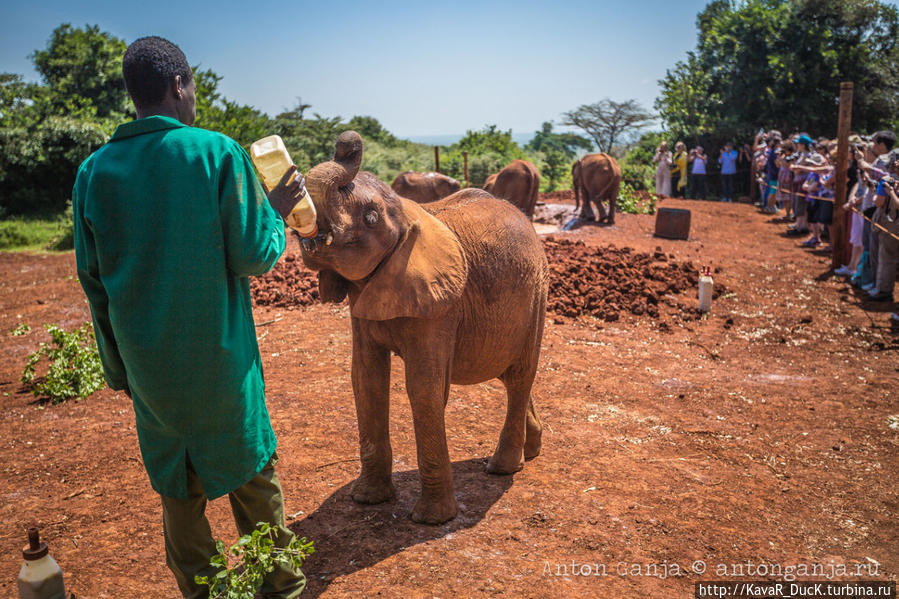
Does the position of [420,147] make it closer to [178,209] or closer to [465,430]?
[465,430]

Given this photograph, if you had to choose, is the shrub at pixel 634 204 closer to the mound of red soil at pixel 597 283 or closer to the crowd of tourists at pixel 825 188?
the crowd of tourists at pixel 825 188

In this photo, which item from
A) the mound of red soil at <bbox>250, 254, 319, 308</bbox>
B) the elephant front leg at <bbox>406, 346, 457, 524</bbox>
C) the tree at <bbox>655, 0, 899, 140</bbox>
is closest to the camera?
the elephant front leg at <bbox>406, 346, 457, 524</bbox>

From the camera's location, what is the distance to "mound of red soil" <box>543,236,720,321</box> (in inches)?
365

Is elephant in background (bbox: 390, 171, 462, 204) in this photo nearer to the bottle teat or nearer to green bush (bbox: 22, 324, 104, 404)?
green bush (bbox: 22, 324, 104, 404)

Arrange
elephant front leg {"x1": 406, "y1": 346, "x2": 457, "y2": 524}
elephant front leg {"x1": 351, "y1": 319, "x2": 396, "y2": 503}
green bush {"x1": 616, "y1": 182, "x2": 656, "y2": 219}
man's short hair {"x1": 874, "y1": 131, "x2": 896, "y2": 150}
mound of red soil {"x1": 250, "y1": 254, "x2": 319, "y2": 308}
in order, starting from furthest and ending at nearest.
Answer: green bush {"x1": 616, "y1": 182, "x2": 656, "y2": 219} → man's short hair {"x1": 874, "y1": 131, "x2": 896, "y2": 150} → mound of red soil {"x1": 250, "y1": 254, "x2": 319, "y2": 308} → elephant front leg {"x1": 351, "y1": 319, "x2": 396, "y2": 503} → elephant front leg {"x1": 406, "y1": 346, "x2": 457, "y2": 524}

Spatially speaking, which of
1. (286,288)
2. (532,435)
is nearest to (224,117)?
(286,288)

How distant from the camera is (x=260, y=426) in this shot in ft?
9.10

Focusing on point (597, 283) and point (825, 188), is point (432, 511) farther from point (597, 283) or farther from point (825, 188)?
point (825, 188)

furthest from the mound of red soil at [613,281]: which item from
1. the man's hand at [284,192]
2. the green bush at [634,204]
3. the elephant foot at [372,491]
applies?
the green bush at [634,204]

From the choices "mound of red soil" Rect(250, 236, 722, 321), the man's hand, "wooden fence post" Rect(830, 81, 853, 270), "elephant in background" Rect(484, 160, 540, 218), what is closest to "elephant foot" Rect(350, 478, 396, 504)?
the man's hand

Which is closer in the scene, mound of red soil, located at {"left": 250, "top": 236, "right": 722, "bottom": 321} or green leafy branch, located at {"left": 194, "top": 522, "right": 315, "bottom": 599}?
green leafy branch, located at {"left": 194, "top": 522, "right": 315, "bottom": 599}

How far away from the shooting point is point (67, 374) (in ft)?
20.7

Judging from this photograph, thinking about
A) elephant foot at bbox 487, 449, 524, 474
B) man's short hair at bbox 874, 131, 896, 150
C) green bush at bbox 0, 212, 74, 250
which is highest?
man's short hair at bbox 874, 131, 896, 150

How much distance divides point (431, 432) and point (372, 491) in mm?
A: 667
